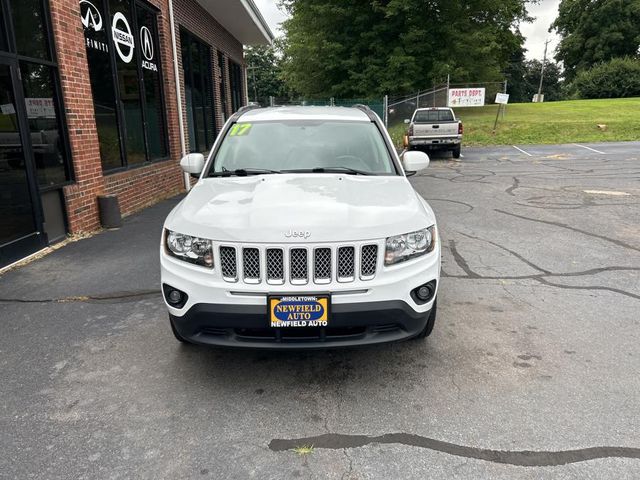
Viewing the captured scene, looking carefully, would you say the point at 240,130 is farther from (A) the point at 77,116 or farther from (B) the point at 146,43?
(B) the point at 146,43

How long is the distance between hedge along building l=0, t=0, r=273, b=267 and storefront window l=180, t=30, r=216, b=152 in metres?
0.08

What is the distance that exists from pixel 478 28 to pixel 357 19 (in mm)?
7814

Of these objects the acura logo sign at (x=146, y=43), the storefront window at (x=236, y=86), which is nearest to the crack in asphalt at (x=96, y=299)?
the acura logo sign at (x=146, y=43)

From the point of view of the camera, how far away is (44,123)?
652 cm

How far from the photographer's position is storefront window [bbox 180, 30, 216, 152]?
12.8 metres

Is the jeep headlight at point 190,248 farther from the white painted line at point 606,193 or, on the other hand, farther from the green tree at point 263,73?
the green tree at point 263,73

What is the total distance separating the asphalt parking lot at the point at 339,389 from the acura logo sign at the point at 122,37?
4.87m

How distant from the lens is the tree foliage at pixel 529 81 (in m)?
79.4

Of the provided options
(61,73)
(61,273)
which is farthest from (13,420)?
(61,73)

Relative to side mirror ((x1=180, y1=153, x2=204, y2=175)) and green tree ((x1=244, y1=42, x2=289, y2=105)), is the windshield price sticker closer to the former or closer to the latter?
side mirror ((x1=180, y1=153, x2=204, y2=175))

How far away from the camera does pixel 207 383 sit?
331 centimetres

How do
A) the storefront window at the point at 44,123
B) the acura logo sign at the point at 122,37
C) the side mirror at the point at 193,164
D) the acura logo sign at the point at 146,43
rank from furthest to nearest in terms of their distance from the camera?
the acura logo sign at the point at 146,43 → the acura logo sign at the point at 122,37 → the storefront window at the point at 44,123 → the side mirror at the point at 193,164

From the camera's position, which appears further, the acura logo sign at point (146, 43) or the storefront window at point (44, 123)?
the acura logo sign at point (146, 43)

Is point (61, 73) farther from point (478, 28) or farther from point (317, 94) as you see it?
point (478, 28)
